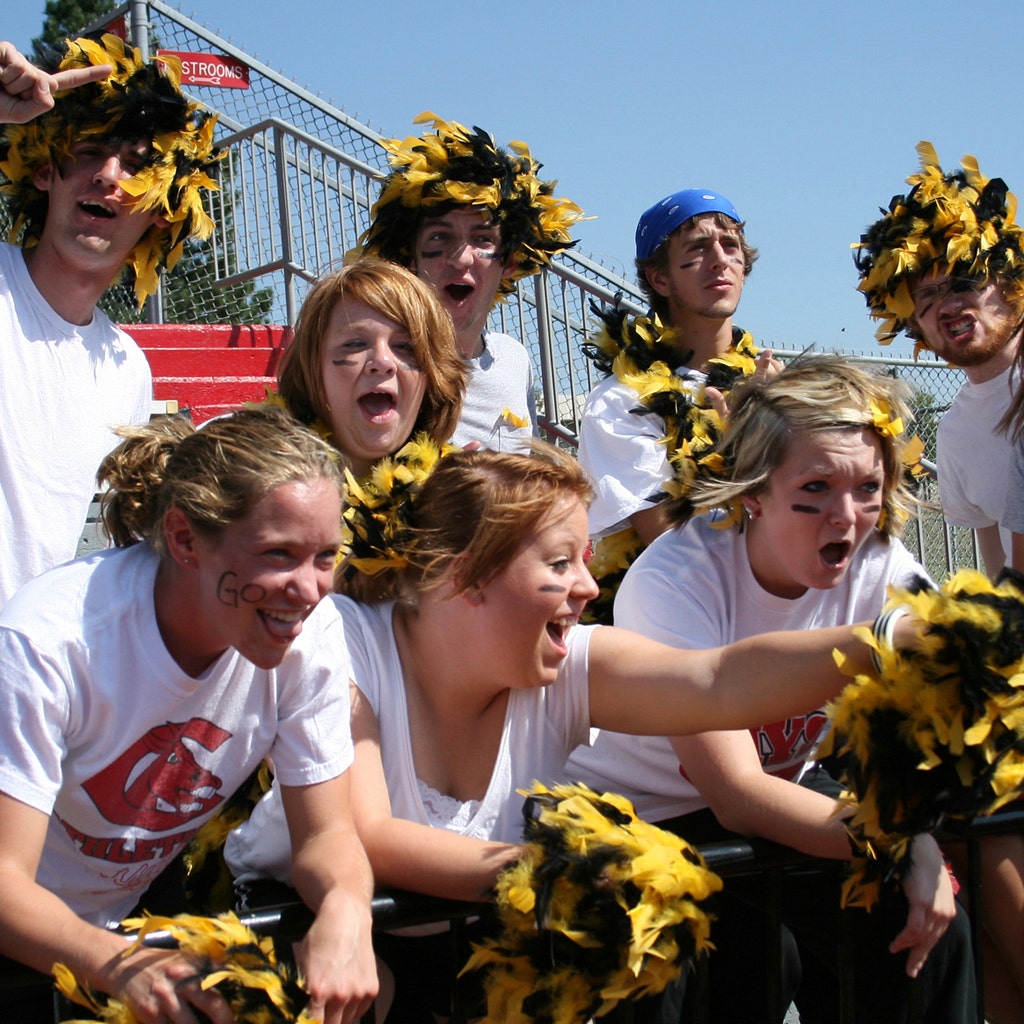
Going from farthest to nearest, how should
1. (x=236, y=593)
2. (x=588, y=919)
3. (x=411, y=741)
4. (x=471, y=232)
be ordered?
(x=471, y=232), (x=411, y=741), (x=236, y=593), (x=588, y=919)

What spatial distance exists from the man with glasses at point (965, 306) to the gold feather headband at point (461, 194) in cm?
108

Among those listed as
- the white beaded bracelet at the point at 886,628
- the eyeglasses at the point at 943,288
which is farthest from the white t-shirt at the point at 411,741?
the eyeglasses at the point at 943,288

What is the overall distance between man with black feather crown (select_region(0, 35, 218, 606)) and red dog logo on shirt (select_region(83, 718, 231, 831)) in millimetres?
928

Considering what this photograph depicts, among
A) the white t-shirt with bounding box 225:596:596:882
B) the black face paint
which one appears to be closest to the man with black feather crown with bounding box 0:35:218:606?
the white t-shirt with bounding box 225:596:596:882

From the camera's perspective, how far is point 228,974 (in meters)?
1.64

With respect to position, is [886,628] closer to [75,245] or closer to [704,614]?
[704,614]

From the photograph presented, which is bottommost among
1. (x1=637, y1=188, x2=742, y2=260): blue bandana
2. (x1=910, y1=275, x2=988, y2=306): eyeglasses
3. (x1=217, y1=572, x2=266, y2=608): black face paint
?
(x1=217, y1=572, x2=266, y2=608): black face paint

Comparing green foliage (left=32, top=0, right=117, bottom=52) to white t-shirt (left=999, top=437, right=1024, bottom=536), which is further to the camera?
green foliage (left=32, top=0, right=117, bottom=52)

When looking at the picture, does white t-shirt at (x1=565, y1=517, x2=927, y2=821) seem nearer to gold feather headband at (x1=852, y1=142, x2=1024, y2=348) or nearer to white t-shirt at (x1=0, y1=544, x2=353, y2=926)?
white t-shirt at (x1=0, y1=544, x2=353, y2=926)

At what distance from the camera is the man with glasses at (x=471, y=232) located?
366 cm

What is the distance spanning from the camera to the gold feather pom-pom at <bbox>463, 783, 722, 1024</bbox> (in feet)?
5.97

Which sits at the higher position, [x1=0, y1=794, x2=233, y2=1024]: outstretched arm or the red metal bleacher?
the red metal bleacher

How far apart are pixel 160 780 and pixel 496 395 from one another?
6.68 ft

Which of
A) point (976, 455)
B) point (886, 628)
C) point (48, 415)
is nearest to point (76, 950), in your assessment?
point (886, 628)
